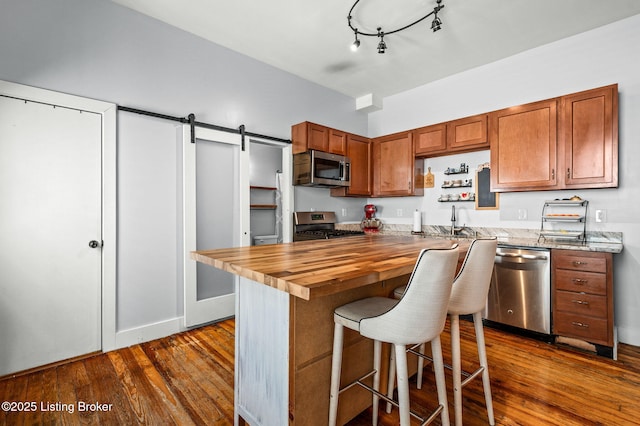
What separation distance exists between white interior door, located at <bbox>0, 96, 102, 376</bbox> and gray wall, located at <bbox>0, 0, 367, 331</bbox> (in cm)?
20

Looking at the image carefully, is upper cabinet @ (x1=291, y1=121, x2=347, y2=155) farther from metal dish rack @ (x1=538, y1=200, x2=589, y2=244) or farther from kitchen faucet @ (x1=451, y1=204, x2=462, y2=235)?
metal dish rack @ (x1=538, y1=200, x2=589, y2=244)

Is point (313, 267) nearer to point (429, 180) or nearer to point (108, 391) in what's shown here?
point (108, 391)

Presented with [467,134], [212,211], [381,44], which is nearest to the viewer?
[381,44]

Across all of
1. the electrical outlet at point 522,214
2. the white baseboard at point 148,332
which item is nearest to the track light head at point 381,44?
the electrical outlet at point 522,214

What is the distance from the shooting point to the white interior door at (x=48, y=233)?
7.14ft

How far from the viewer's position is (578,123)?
9.34ft

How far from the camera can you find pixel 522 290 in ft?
9.35

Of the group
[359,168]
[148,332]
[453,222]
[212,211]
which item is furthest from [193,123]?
[453,222]

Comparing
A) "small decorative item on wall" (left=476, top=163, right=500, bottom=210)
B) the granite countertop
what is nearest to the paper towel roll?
the granite countertop

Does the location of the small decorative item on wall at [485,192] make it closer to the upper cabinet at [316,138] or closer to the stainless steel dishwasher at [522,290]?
the stainless steel dishwasher at [522,290]

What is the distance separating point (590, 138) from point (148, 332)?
14.6 feet

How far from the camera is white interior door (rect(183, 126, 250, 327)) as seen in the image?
9.93 ft

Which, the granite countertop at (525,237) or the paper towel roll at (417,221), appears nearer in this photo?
the granite countertop at (525,237)

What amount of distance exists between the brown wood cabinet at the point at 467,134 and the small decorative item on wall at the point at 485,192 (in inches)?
11.6
